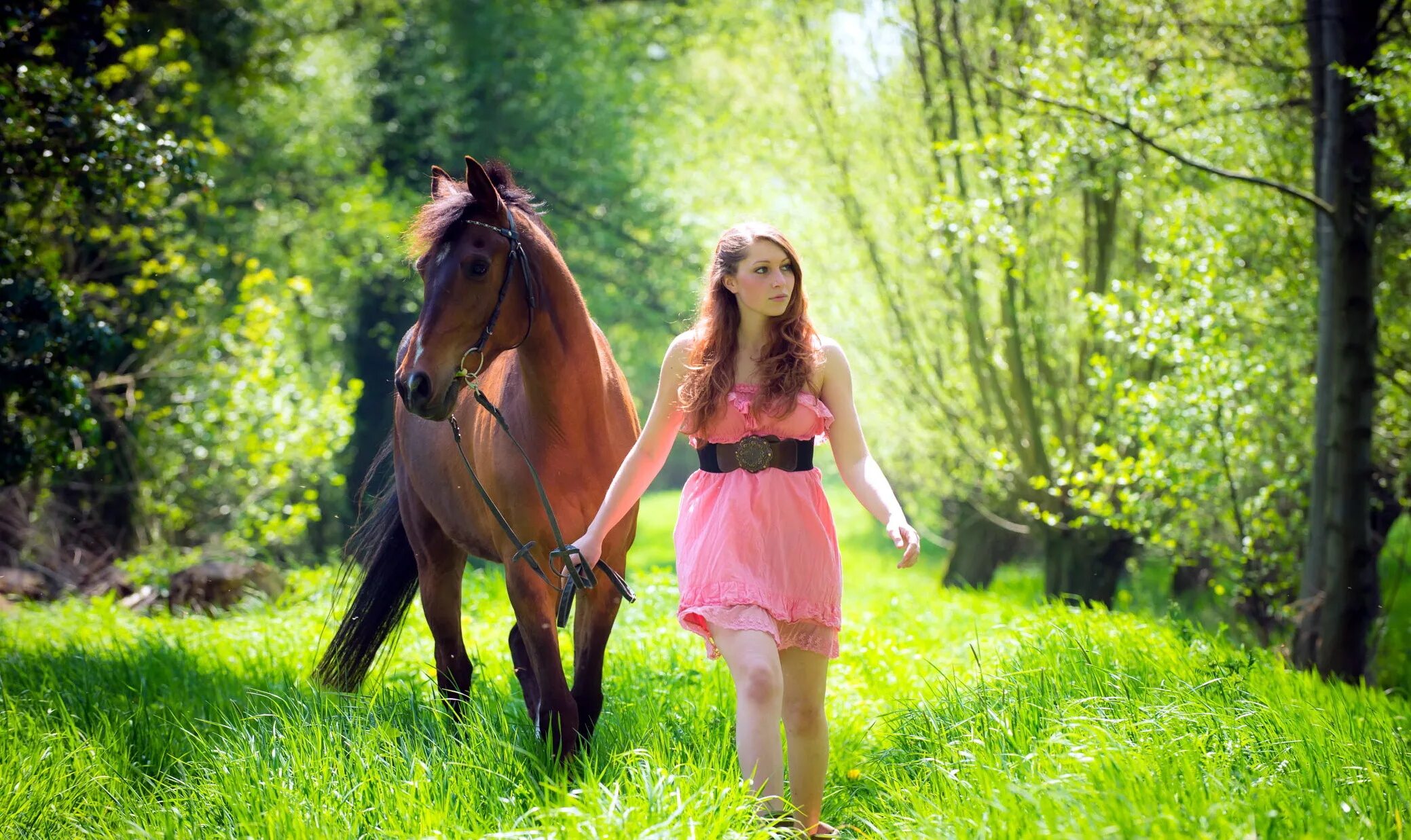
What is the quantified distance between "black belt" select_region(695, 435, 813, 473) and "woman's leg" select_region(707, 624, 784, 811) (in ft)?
1.73

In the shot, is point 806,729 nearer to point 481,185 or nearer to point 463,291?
point 463,291

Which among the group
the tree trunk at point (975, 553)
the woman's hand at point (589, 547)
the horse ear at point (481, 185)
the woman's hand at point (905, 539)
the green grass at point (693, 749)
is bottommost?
the tree trunk at point (975, 553)

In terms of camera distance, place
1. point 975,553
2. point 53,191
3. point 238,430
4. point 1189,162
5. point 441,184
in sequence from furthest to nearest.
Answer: point 975,553
point 238,430
point 53,191
point 1189,162
point 441,184

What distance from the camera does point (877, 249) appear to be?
10773mm

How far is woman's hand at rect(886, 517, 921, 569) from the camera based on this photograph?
3.17m

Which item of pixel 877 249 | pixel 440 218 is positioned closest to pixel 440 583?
pixel 440 218

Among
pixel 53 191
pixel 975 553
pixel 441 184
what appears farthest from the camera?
pixel 975 553

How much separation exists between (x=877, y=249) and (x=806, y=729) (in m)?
7.77

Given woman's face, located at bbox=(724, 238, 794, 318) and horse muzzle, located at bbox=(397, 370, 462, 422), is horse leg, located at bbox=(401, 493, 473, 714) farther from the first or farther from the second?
woman's face, located at bbox=(724, 238, 794, 318)

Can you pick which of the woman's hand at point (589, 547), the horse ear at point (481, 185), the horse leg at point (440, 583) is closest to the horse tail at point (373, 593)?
the horse leg at point (440, 583)

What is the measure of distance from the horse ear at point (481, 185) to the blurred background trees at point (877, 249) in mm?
3623

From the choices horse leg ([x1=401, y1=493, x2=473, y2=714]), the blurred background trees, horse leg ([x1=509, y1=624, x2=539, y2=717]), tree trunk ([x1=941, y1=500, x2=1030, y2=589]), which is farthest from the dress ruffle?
tree trunk ([x1=941, y1=500, x2=1030, y2=589])

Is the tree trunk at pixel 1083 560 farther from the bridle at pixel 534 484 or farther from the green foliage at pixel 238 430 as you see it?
the bridle at pixel 534 484

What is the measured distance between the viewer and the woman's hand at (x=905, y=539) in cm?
317
